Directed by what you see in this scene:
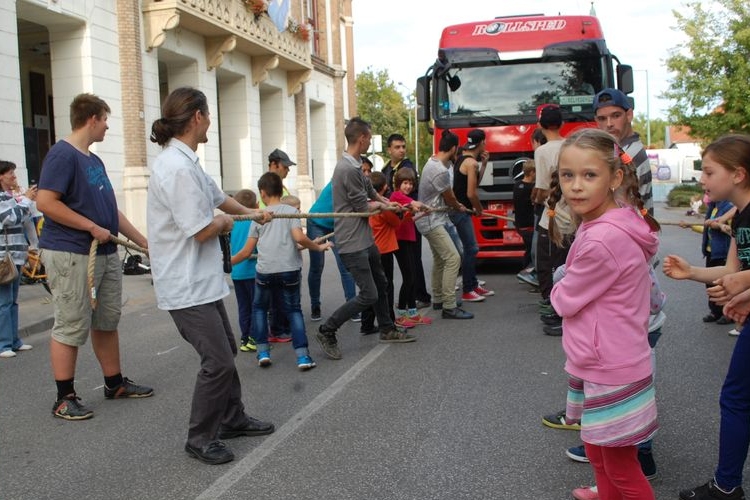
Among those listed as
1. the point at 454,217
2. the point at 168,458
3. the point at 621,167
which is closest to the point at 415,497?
the point at 168,458

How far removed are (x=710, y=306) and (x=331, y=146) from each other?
24376 millimetres

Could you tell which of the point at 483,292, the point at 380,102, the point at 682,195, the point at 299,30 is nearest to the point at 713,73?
the point at 682,195

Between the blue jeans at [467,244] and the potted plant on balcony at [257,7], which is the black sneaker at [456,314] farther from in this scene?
the potted plant on balcony at [257,7]

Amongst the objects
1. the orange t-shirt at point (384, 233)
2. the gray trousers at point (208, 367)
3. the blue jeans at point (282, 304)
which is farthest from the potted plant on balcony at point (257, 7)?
the gray trousers at point (208, 367)

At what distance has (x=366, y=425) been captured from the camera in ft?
15.6

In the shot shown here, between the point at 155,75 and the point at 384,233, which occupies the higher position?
the point at 155,75

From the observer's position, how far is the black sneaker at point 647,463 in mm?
3793

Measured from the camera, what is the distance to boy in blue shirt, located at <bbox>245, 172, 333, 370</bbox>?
6320 mm

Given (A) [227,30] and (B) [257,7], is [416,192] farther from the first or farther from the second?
(B) [257,7]

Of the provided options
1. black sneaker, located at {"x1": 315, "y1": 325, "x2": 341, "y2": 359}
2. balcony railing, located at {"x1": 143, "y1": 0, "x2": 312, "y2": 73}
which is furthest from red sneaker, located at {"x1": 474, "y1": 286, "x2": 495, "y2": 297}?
balcony railing, located at {"x1": 143, "y1": 0, "x2": 312, "y2": 73}

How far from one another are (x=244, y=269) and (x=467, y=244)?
10.7 feet

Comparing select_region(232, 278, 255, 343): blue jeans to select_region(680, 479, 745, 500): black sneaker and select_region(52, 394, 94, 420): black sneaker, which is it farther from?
select_region(680, 479, 745, 500): black sneaker

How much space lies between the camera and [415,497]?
3.68 m

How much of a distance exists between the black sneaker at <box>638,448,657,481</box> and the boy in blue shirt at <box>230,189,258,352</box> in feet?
12.4
